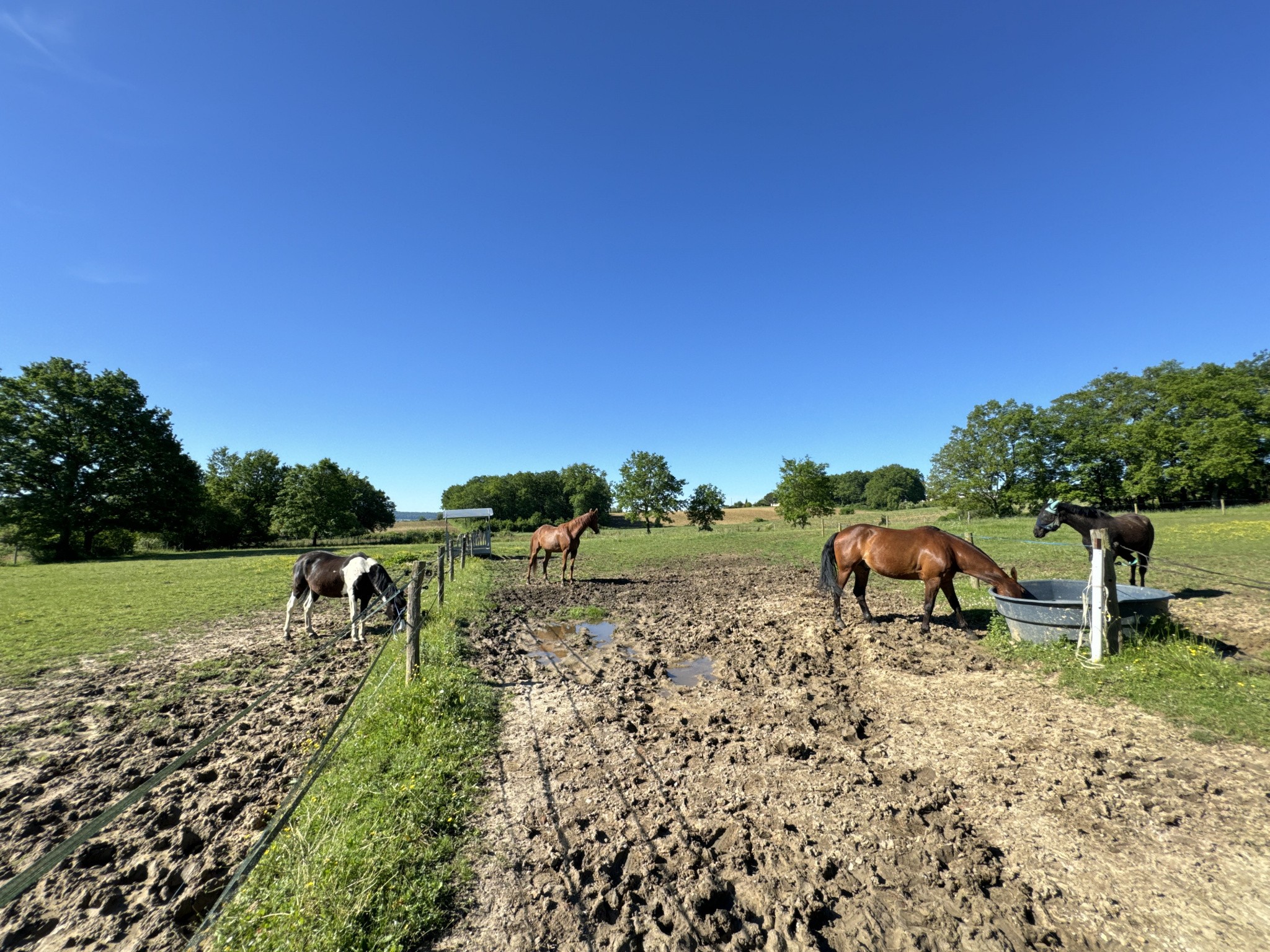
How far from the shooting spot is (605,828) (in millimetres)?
3426

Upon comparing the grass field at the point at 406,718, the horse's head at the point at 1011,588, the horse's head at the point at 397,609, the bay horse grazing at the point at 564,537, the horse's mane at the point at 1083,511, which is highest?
the horse's mane at the point at 1083,511

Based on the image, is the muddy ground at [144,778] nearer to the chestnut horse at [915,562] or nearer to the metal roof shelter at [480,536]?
the chestnut horse at [915,562]

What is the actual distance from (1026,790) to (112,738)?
821 centimetres

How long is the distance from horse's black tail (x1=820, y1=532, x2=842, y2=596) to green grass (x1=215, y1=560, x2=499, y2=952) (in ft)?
19.9

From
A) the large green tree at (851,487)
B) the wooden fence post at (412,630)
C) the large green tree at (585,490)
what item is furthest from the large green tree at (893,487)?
the wooden fence post at (412,630)

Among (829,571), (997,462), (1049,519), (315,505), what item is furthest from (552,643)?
(997,462)

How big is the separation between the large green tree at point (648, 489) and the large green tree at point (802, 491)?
504 inches

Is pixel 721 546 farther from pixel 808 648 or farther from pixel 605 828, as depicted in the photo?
pixel 605 828

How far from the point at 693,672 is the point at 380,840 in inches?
174

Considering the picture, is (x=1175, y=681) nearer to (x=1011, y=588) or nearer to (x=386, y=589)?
(x=1011, y=588)

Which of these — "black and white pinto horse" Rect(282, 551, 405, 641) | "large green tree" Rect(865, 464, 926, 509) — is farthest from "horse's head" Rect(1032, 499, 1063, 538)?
"large green tree" Rect(865, 464, 926, 509)

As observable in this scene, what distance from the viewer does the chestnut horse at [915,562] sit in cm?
726

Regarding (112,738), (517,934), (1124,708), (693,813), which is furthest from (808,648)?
(112,738)

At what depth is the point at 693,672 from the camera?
6.80 m
